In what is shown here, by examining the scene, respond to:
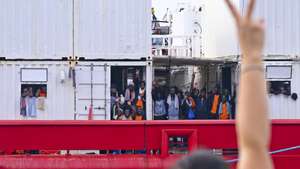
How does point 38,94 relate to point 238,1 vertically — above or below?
below

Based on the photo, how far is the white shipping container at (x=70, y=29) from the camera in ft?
43.1

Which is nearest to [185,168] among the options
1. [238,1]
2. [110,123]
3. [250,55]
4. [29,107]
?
[250,55]

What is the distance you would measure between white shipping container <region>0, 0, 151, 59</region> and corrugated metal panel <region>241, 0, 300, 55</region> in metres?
2.49

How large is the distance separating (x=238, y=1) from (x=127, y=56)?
259cm

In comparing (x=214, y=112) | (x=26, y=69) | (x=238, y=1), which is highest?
(x=238, y=1)

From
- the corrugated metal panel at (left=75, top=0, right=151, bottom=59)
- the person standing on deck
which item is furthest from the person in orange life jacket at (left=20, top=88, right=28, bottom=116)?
the person standing on deck

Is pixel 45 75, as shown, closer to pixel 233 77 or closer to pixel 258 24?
pixel 233 77

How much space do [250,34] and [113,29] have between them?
1157cm

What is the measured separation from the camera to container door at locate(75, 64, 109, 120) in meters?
13.0

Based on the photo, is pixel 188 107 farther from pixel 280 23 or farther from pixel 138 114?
pixel 280 23

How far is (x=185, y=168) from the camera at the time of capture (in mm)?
1691

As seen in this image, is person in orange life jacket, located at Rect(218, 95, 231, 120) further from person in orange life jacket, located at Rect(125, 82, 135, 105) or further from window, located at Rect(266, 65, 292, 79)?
person in orange life jacket, located at Rect(125, 82, 135, 105)

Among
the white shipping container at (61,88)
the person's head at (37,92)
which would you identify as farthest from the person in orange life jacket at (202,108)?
the person's head at (37,92)

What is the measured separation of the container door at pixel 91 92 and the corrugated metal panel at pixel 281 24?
10.8 feet
